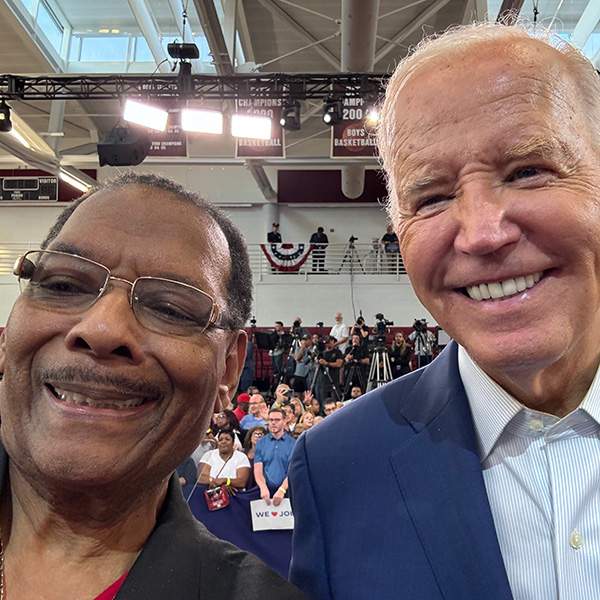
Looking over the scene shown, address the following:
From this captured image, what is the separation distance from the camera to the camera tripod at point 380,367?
11.9 meters

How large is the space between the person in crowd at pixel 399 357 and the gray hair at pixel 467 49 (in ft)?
36.4

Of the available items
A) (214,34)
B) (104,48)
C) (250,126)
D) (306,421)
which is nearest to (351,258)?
(104,48)

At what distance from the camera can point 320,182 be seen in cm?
1844

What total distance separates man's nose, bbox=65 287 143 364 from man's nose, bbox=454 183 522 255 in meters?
0.56

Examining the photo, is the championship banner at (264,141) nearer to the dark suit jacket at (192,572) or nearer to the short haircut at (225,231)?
the short haircut at (225,231)

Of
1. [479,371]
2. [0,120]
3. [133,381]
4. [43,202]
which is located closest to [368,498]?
[479,371]

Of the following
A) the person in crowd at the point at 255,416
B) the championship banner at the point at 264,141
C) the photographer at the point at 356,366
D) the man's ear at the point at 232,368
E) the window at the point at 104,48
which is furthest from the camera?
the window at the point at 104,48

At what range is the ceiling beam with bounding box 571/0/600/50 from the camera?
32.1ft

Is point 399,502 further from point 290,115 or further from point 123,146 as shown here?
point 123,146

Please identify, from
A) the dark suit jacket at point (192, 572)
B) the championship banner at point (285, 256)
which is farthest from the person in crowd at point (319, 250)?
the dark suit jacket at point (192, 572)

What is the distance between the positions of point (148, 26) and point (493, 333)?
11.0 m

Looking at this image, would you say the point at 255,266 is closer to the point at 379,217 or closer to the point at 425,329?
the point at 379,217

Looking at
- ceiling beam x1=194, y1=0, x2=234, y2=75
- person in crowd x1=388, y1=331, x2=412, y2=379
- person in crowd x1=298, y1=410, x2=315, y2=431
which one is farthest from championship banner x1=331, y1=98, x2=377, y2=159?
person in crowd x1=388, y1=331, x2=412, y2=379

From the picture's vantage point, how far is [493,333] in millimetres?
1007
